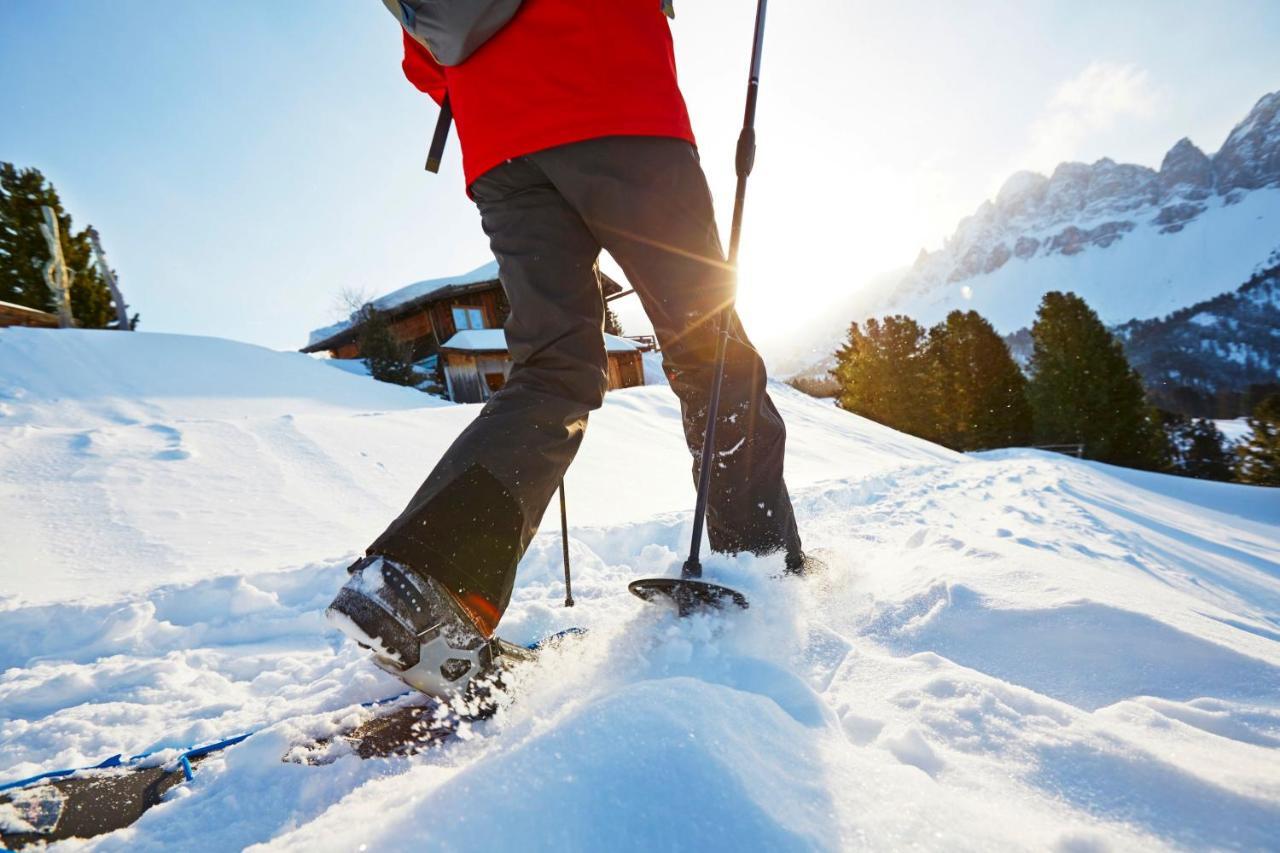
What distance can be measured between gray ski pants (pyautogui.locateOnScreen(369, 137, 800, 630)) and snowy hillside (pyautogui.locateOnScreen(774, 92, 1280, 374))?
148634 millimetres

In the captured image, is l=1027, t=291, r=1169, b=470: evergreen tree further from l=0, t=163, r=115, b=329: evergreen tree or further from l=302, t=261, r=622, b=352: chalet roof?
l=0, t=163, r=115, b=329: evergreen tree

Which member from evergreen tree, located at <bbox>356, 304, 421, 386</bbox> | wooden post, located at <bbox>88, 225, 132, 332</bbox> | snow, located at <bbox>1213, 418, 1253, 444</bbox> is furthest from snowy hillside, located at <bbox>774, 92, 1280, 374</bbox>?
wooden post, located at <bbox>88, 225, 132, 332</bbox>

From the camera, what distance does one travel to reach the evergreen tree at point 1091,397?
2095cm

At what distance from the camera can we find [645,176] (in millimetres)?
1167

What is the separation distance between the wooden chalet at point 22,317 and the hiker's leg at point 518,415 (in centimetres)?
1256

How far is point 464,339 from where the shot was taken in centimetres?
1992

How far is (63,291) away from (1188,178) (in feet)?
723

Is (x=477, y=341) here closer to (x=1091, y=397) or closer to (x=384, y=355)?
(x=384, y=355)

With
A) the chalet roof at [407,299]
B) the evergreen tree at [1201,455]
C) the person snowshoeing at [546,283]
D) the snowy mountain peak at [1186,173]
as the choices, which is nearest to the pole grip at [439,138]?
the person snowshoeing at [546,283]

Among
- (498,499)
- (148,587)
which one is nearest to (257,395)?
(148,587)

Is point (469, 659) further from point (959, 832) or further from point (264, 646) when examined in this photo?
point (264, 646)

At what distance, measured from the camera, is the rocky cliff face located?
13825 cm

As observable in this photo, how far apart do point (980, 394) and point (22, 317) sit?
3019cm

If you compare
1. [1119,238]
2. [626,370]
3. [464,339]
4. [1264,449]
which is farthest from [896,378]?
[1119,238]
